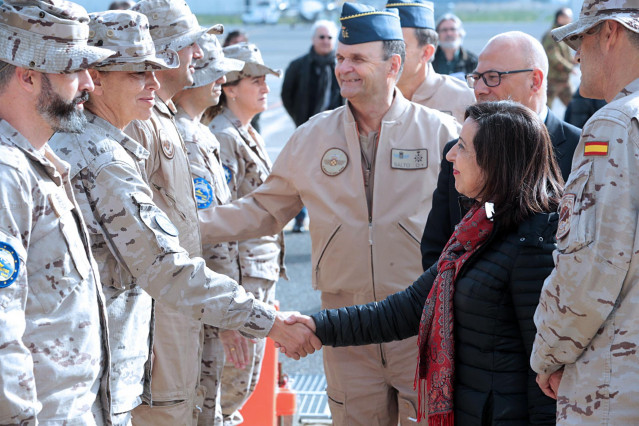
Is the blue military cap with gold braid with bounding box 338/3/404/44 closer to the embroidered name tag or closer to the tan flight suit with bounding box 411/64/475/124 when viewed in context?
the embroidered name tag

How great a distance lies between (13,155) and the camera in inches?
100.0

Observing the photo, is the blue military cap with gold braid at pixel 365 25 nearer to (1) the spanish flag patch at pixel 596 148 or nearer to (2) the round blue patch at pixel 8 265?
(1) the spanish flag patch at pixel 596 148

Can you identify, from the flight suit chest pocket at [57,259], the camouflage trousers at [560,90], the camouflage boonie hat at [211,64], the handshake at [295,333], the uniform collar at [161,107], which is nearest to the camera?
the flight suit chest pocket at [57,259]

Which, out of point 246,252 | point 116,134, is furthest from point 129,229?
point 246,252

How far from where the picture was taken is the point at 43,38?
8.80 ft

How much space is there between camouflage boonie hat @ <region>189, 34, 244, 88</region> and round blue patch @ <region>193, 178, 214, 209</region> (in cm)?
68

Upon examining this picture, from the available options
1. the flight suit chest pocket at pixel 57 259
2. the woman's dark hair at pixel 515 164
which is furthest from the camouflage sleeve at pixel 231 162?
the flight suit chest pocket at pixel 57 259

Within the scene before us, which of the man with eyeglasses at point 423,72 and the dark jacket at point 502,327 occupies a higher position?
the man with eyeglasses at point 423,72

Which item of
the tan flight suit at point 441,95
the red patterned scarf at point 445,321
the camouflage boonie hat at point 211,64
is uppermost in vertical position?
the camouflage boonie hat at point 211,64

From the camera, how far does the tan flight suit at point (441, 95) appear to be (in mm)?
5855

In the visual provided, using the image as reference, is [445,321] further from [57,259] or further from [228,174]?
[228,174]

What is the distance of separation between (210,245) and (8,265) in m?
2.33

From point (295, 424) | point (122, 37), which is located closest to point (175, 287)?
point (122, 37)

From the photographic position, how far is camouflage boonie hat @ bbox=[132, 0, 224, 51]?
4090mm
